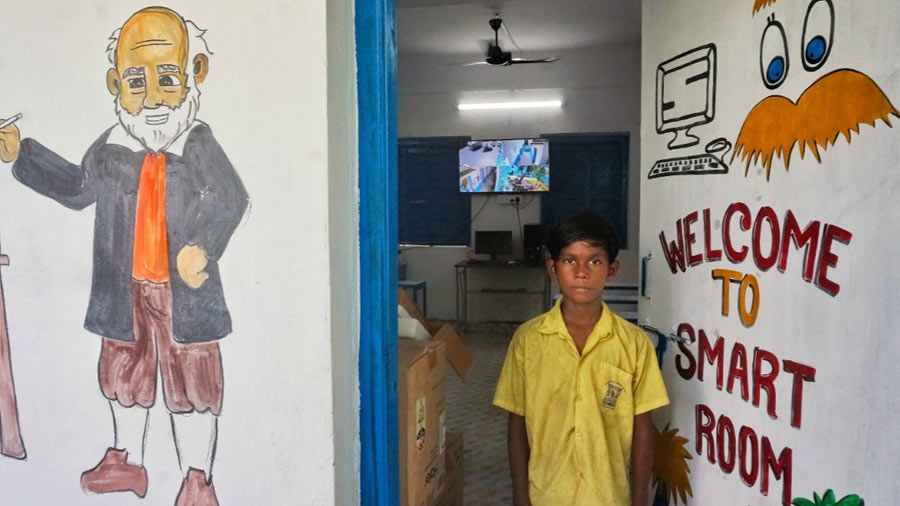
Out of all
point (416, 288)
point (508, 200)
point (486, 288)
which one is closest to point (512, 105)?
point (508, 200)

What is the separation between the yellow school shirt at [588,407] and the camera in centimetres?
148

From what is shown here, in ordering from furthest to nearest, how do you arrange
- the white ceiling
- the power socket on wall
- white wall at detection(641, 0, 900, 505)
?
the power socket on wall, the white ceiling, white wall at detection(641, 0, 900, 505)

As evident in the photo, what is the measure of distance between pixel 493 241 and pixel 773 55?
5.66 m

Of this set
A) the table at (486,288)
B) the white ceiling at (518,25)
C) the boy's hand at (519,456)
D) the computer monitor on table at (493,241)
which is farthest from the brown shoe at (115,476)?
the computer monitor on table at (493,241)

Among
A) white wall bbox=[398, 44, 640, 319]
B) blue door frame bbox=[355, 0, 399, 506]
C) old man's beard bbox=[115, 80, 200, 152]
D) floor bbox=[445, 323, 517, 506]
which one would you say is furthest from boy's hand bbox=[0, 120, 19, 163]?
white wall bbox=[398, 44, 640, 319]

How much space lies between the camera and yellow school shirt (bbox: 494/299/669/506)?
1.48 m

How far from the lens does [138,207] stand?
1266mm

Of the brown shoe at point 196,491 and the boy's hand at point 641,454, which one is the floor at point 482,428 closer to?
the boy's hand at point 641,454

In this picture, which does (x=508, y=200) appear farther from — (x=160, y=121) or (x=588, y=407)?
(x=160, y=121)

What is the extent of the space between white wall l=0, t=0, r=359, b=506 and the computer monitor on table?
5.87m

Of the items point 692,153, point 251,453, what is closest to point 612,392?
point 692,153

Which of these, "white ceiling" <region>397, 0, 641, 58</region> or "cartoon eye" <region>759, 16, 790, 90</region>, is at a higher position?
"white ceiling" <region>397, 0, 641, 58</region>

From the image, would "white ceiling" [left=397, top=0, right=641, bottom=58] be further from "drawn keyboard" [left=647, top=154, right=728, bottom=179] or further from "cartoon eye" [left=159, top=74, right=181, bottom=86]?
"cartoon eye" [left=159, top=74, right=181, bottom=86]

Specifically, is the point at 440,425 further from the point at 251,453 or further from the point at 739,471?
the point at 739,471
